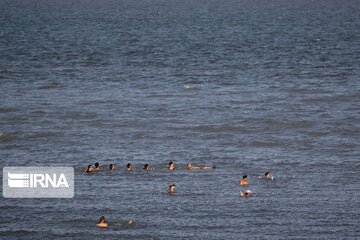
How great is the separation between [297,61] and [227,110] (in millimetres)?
26348

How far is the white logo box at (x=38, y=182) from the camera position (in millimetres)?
37156

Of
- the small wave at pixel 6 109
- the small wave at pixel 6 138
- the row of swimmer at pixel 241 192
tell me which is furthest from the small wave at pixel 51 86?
the row of swimmer at pixel 241 192

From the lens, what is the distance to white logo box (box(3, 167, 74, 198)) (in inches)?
1463

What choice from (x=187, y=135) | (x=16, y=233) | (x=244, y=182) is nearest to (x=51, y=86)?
(x=187, y=135)

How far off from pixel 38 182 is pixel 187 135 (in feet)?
42.5

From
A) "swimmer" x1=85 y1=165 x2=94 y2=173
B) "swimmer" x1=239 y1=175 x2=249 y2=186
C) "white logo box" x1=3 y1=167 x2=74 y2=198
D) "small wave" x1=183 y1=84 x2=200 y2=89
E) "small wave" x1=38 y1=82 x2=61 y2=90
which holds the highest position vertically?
"small wave" x1=38 y1=82 x2=61 y2=90

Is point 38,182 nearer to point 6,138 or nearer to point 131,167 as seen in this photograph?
point 131,167

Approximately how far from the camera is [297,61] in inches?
3231

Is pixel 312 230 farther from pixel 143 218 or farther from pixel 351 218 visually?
pixel 143 218

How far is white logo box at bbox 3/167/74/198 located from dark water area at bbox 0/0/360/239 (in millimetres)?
528

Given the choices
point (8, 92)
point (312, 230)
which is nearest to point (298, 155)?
point (312, 230)

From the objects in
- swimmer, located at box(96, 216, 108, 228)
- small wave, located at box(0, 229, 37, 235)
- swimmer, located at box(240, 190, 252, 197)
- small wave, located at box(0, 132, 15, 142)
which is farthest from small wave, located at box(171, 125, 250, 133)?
small wave, located at box(0, 229, 37, 235)

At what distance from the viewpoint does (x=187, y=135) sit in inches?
1973

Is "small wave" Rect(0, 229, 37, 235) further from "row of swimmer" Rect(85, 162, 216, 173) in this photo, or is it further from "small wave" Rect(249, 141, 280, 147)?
"small wave" Rect(249, 141, 280, 147)
